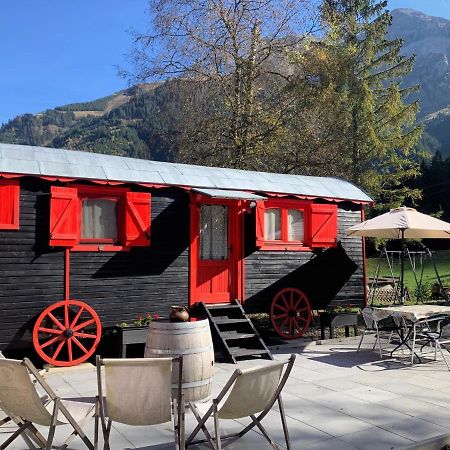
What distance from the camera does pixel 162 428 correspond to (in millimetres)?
4766

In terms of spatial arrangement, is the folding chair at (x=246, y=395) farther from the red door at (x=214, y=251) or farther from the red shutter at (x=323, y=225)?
the red shutter at (x=323, y=225)

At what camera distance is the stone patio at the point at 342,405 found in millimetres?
4395

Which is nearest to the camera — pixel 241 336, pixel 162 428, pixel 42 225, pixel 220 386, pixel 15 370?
pixel 15 370

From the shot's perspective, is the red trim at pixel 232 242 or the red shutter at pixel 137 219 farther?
A: the red trim at pixel 232 242

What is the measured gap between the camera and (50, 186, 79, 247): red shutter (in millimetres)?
7566

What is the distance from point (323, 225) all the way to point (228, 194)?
2540 millimetres

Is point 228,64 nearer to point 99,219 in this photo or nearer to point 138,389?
point 99,219

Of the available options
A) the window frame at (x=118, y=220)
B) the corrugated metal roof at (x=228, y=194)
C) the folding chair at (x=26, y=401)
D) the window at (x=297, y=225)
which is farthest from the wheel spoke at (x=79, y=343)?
the folding chair at (x=26, y=401)

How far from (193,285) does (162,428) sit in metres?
4.23

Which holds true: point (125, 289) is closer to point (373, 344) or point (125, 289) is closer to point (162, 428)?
point (162, 428)

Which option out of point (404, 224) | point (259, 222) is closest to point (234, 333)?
point (259, 222)

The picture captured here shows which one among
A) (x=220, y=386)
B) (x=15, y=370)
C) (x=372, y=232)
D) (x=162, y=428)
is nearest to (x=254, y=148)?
(x=372, y=232)

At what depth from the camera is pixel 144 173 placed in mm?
8625

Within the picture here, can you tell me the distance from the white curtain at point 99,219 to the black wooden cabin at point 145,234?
0.05ft
